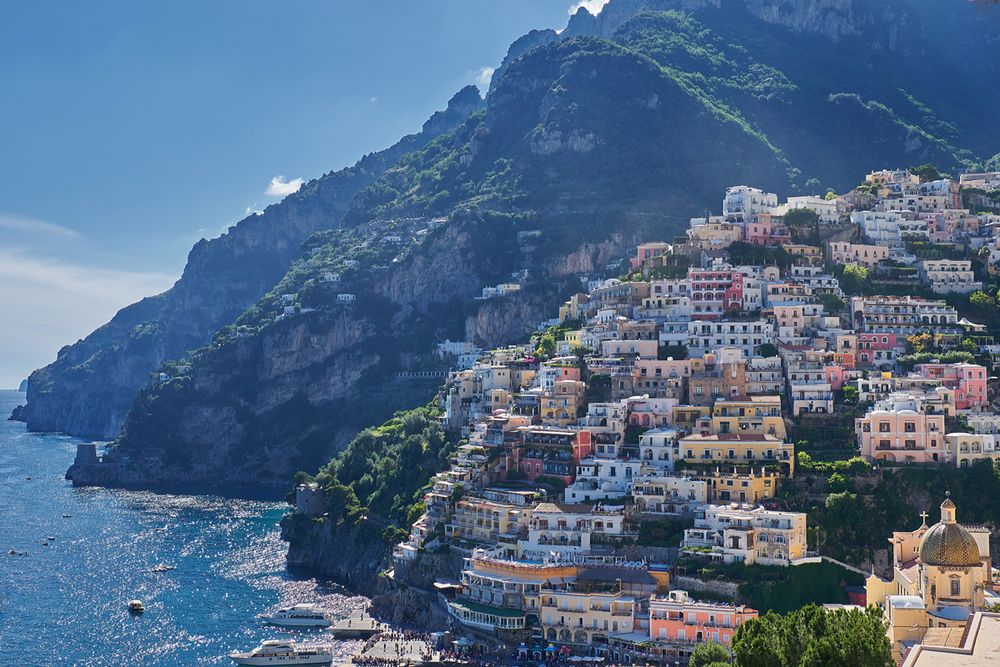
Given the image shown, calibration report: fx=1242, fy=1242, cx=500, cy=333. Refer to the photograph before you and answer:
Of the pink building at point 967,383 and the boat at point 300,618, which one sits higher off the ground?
the pink building at point 967,383

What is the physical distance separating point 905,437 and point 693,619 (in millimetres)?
22337

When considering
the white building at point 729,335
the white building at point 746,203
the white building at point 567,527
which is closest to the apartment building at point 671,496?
the white building at point 567,527

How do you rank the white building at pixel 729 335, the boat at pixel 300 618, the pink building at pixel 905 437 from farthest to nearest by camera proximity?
1. the white building at pixel 729 335
2. the boat at pixel 300 618
3. the pink building at pixel 905 437

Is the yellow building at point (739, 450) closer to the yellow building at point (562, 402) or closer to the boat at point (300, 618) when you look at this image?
the yellow building at point (562, 402)

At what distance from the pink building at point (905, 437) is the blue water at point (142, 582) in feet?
129

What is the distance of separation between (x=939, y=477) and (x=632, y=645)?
79.3 feet

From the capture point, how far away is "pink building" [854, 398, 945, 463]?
84.6 meters

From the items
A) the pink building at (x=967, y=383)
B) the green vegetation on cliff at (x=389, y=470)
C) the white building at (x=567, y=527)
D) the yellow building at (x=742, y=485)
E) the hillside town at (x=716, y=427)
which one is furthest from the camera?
the green vegetation on cliff at (x=389, y=470)

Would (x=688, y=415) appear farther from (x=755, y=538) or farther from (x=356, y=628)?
(x=356, y=628)

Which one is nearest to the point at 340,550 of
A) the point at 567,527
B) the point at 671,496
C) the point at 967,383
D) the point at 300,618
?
the point at 300,618

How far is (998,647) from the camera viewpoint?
3894 centimetres

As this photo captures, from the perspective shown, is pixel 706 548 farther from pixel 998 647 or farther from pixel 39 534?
pixel 39 534

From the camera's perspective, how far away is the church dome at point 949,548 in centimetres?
5809

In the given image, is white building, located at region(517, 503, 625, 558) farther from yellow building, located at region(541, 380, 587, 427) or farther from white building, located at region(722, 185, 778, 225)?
white building, located at region(722, 185, 778, 225)
